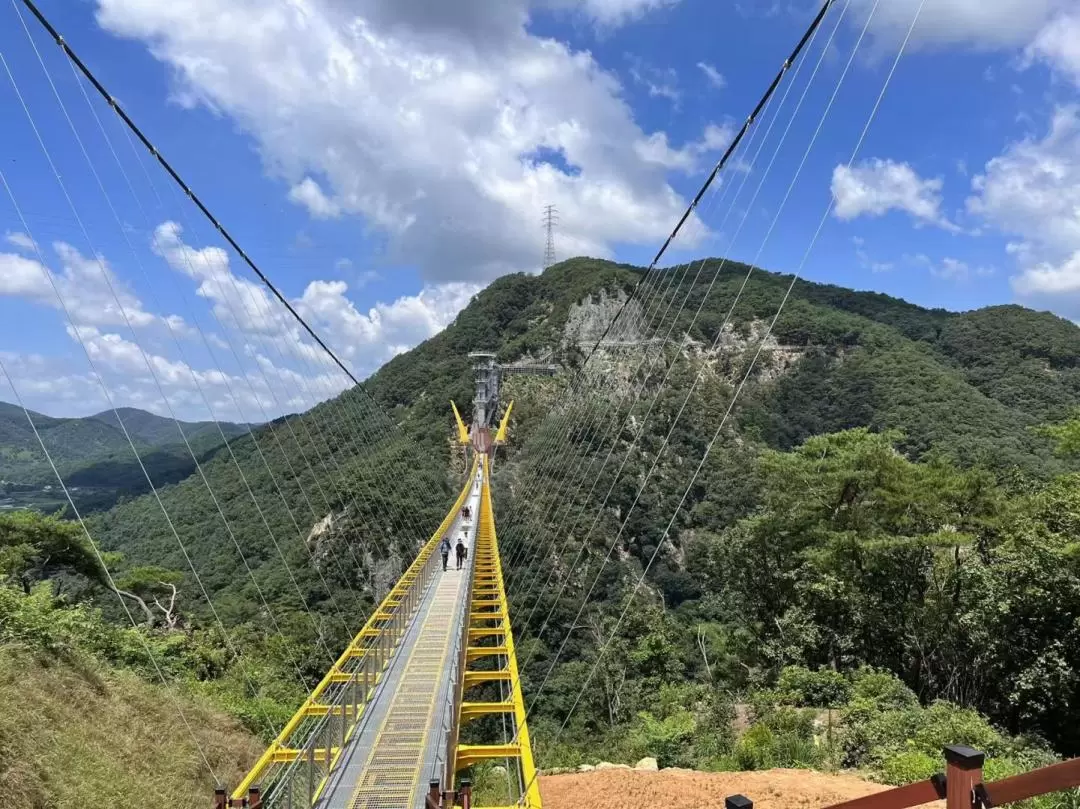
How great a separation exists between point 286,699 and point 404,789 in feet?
30.9

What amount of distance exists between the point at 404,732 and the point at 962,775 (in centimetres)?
555

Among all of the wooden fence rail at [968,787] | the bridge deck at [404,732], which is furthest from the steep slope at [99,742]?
the wooden fence rail at [968,787]

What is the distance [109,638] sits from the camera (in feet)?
38.1

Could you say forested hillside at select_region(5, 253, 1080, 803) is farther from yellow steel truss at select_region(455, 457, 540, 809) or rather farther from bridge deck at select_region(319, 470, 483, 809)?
bridge deck at select_region(319, 470, 483, 809)

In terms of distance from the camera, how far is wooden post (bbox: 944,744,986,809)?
6.18 ft

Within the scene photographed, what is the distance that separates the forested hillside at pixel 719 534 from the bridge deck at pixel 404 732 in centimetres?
155

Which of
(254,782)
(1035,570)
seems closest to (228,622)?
(254,782)

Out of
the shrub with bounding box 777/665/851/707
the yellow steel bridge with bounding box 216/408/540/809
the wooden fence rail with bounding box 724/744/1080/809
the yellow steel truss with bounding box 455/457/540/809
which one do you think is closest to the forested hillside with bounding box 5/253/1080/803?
the shrub with bounding box 777/665/851/707

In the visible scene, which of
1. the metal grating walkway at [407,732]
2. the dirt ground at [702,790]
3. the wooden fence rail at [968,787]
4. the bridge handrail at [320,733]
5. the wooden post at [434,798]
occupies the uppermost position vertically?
the wooden fence rail at [968,787]

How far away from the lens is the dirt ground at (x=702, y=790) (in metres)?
5.82

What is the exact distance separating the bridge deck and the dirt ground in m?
1.54

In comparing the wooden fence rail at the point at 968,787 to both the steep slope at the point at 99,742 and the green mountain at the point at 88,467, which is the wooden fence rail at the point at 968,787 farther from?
the green mountain at the point at 88,467

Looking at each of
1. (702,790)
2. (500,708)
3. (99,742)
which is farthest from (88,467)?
(702,790)

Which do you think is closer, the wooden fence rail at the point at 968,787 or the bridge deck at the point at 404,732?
the wooden fence rail at the point at 968,787
